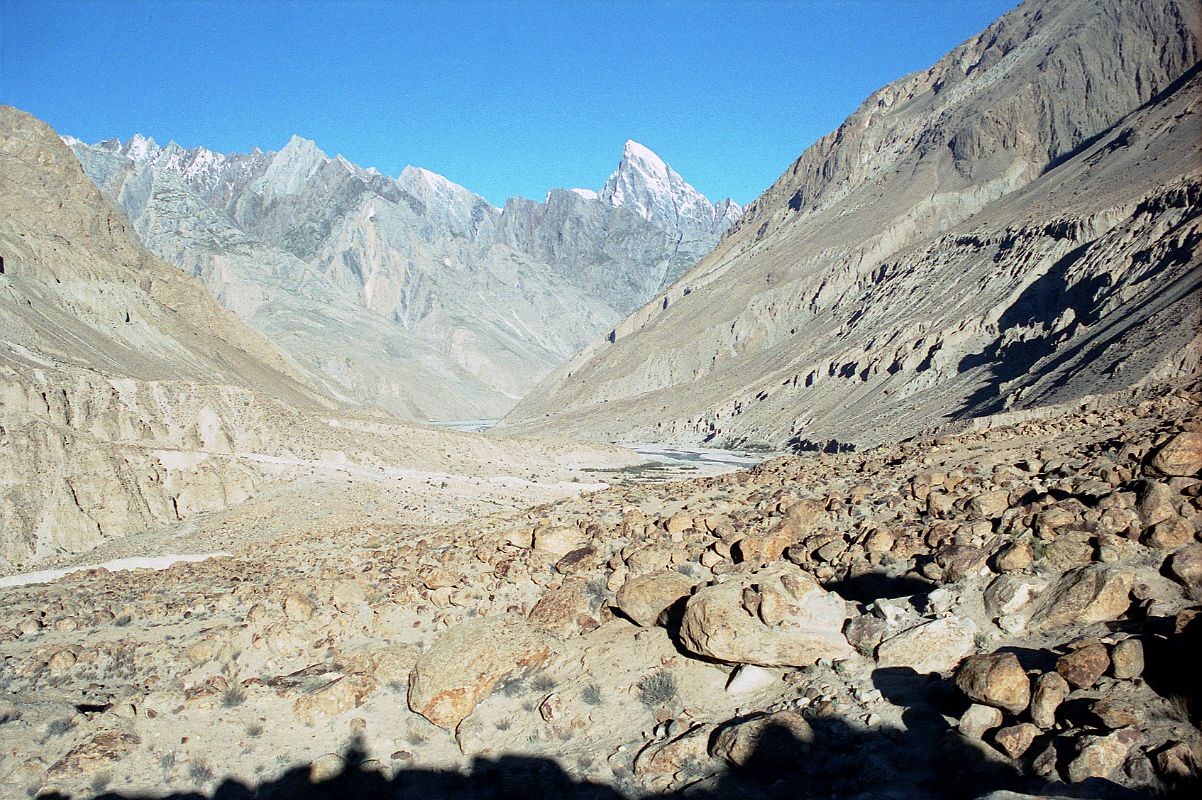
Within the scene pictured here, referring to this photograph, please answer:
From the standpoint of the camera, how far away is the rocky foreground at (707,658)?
5590 mm

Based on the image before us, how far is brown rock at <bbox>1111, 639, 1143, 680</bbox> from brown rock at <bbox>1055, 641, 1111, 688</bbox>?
0.20ft

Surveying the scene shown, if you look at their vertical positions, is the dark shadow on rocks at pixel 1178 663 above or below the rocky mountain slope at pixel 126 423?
below

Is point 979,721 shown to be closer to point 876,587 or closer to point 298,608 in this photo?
point 876,587

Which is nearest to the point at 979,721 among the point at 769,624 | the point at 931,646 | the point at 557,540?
the point at 931,646

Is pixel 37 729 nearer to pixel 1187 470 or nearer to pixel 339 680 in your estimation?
pixel 339 680

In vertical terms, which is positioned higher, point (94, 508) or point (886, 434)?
point (94, 508)

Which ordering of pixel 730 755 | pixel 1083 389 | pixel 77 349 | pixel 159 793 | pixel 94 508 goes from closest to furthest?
pixel 730 755, pixel 159 793, pixel 94 508, pixel 1083 389, pixel 77 349

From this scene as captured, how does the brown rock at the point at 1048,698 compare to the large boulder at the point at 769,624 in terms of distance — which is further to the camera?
the large boulder at the point at 769,624

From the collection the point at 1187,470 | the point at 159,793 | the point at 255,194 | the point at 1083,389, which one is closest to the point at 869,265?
the point at 1083,389

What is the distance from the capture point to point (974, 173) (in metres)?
82.7

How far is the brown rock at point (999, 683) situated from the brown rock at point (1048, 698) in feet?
0.37

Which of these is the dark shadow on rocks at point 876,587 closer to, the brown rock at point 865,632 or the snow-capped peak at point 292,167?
the brown rock at point 865,632

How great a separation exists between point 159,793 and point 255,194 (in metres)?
205

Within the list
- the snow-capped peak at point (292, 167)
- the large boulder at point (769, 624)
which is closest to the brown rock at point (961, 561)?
the large boulder at point (769, 624)
